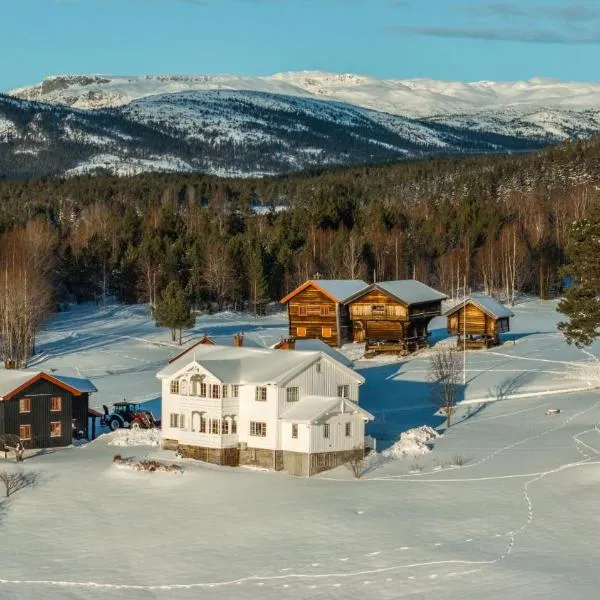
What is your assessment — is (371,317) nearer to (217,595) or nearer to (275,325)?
(275,325)

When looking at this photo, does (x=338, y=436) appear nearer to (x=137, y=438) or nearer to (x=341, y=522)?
(x=341, y=522)

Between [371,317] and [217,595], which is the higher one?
[371,317]

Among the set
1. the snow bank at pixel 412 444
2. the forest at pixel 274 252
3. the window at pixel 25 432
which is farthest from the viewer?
the forest at pixel 274 252

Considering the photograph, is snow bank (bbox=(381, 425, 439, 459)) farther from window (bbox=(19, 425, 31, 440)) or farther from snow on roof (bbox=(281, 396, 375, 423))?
window (bbox=(19, 425, 31, 440))

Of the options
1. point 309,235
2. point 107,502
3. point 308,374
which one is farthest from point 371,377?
point 309,235

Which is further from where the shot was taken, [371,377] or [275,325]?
[275,325]

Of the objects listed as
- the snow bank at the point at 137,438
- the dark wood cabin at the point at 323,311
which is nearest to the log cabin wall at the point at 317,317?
the dark wood cabin at the point at 323,311

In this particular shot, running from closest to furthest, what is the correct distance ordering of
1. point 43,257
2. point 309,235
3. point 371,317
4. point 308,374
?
point 308,374
point 371,317
point 43,257
point 309,235

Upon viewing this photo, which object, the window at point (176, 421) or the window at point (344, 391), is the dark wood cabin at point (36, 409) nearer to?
the window at point (176, 421)
